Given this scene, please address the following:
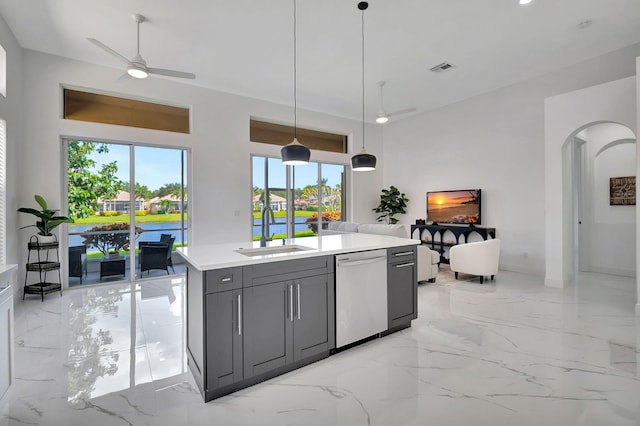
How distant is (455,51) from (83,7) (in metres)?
4.68

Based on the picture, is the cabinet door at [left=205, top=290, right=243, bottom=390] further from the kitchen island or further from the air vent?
the air vent

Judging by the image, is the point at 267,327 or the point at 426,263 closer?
the point at 267,327

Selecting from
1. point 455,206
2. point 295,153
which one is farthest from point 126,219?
point 455,206

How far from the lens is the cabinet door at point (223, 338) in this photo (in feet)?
6.39

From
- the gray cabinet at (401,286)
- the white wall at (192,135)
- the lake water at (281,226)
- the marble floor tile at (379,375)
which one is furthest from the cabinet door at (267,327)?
the lake water at (281,226)

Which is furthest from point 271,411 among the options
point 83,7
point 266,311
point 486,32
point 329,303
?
point 486,32

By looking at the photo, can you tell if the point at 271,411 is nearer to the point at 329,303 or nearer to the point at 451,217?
the point at 329,303

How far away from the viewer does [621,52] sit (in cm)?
449

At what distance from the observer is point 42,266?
4141 mm

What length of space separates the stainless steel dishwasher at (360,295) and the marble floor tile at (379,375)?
17 cm

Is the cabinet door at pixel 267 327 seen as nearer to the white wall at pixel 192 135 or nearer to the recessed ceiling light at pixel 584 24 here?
the white wall at pixel 192 135

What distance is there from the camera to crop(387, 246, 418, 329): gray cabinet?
2.93 metres

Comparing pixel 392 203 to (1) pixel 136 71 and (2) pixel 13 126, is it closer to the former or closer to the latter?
(1) pixel 136 71

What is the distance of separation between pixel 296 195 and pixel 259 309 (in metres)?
4.97
